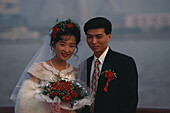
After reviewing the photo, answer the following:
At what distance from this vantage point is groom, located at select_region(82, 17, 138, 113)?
8.70 feet

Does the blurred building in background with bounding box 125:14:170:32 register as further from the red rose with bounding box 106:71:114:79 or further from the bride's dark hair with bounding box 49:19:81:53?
the red rose with bounding box 106:71:114:79

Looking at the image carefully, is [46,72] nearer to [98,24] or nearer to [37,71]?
[37,71]

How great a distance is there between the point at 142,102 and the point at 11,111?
38.2 feet

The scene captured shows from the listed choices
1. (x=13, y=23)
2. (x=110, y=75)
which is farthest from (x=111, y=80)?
(x=13, y=23)

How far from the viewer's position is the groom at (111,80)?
8.70 feet

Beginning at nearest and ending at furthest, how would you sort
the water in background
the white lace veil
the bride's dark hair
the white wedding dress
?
the white wedding dress < the bride's dark hair < the white lace veil < the water in background

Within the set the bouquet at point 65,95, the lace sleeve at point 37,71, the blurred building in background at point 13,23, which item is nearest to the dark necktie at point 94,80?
the bouquet at point 65,95

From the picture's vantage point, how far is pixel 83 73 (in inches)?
113

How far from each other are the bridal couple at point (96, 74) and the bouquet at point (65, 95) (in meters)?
0.17

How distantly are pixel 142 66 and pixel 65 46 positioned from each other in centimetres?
A: 2172

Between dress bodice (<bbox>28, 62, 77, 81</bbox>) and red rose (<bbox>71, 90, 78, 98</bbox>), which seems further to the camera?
dress bodice (<bbox>28, 62, 77, 81</bbox>)

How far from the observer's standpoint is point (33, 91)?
2623 millimetres

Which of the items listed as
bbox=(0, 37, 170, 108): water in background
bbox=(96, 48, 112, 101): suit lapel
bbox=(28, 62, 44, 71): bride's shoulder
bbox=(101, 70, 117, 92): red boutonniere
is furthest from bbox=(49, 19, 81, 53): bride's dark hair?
bbox=(0, 37, 170, 108): water in background

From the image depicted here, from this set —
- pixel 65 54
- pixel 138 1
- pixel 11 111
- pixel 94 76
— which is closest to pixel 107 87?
pixel 94 76
